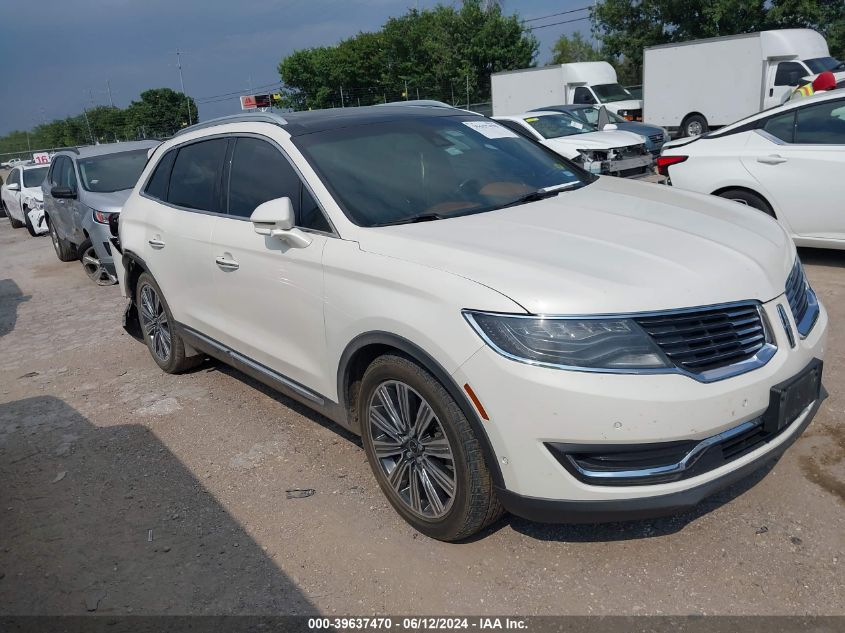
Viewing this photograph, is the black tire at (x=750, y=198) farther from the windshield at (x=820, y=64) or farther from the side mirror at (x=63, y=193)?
the windshield at (x=820, y=64)

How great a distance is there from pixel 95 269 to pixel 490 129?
727 cm

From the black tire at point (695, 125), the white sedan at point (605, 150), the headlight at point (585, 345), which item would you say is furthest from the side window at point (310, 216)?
the black tire at point (695, 125)

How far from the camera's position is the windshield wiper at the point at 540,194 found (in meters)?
3.62

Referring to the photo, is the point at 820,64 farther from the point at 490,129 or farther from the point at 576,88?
the point at 490,129

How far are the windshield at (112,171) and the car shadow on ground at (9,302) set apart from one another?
66.8 inches

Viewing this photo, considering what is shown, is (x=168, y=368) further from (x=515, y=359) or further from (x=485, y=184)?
(x=515, y=359)

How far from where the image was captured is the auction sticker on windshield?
427 cm

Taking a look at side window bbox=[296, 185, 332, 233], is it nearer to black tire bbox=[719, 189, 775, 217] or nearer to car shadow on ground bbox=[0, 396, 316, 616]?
car shadow on ground bbox=[0, 396, 316, 616]

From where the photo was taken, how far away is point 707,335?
2.58 meters

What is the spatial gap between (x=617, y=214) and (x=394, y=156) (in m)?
1.19

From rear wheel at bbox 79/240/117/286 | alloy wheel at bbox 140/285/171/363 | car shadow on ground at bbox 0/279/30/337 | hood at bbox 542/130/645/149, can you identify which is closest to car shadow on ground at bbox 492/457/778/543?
alloy wheel at bbox 140/285/171/363

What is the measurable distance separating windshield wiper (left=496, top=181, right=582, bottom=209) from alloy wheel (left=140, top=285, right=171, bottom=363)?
293cm

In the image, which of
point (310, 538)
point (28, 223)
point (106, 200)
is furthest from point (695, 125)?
point (310, 538)

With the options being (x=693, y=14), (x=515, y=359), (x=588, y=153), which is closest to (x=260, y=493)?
(x=515, y=359)
